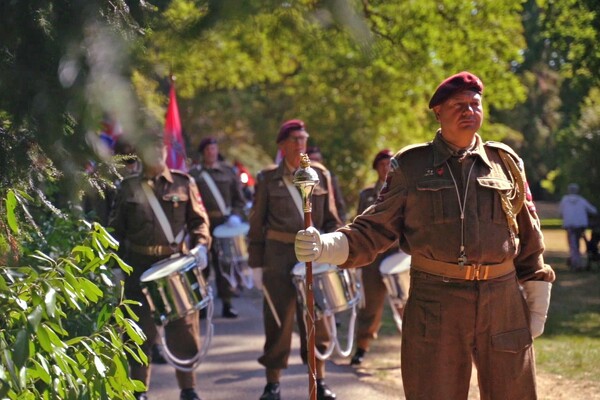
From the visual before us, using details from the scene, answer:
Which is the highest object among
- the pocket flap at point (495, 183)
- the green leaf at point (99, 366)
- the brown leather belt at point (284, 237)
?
the pocket flap at point (495, 183)

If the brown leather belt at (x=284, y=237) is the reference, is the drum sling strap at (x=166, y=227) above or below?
above

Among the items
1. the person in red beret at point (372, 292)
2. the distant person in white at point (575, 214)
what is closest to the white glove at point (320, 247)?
the person in red beret at point (372, 292)

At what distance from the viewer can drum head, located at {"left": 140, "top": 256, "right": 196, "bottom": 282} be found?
785 cm

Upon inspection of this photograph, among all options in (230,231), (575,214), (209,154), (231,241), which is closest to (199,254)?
(230,231)

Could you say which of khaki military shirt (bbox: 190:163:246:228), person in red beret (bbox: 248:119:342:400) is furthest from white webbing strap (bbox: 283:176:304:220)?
khaki military shirt (bbox: 190:163:246:228)

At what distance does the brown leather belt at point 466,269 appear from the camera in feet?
17.5

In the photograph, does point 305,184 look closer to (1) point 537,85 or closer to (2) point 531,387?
(2) point 531,387

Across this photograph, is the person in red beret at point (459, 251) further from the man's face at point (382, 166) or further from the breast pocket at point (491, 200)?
the man's face at point (382, 166)

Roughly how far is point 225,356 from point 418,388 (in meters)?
5.57

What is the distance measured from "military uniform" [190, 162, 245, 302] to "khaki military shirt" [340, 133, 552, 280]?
336 inches

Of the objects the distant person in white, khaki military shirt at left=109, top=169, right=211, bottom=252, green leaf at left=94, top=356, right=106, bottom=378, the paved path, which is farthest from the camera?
the distant person in white

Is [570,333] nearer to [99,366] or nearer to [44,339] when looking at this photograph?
[99,366]

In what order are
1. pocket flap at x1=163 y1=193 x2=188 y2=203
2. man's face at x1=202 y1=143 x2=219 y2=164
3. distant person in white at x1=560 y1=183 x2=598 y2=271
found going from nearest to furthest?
pocket flap at x1=163 y1=193 x2=188 y2=203, man's face at x1=202 y1=143 x2=219 y2=164, distant person in white at x1=560 y1=183 x2=598 y2=271

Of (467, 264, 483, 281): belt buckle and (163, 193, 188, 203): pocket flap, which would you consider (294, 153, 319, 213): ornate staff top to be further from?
(163, 193, 188, 203): pocket flap
